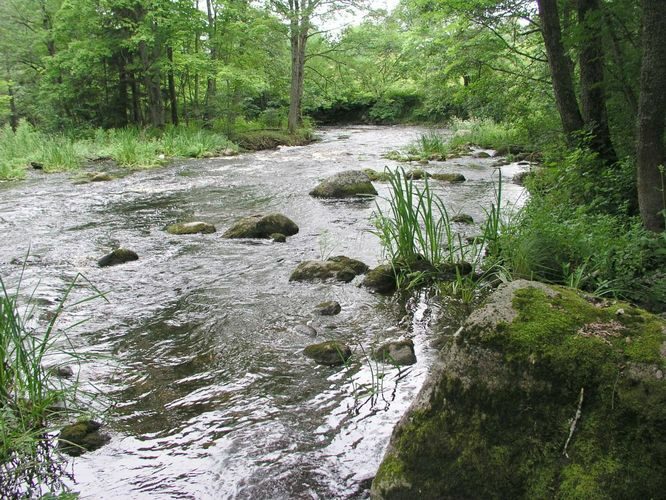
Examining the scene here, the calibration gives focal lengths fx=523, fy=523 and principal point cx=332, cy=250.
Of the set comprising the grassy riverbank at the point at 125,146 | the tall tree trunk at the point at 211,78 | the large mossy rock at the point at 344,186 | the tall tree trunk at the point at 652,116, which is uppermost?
the tall tree trunk at the point at 211,78

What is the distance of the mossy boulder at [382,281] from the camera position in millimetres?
5562

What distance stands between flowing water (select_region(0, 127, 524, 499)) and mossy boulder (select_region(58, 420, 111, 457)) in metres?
0.07

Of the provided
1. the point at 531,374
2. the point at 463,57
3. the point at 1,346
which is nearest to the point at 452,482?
the point at 531,374

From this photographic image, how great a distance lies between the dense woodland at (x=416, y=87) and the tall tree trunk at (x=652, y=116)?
0.01 metres

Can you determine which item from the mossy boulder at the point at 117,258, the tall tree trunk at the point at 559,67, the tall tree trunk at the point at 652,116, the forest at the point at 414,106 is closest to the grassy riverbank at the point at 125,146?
the forest at the point at 414,106

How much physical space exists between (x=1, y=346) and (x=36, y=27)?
28162mm

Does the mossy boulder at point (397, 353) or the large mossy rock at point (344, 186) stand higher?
the large mossy rock at point (344, 186)

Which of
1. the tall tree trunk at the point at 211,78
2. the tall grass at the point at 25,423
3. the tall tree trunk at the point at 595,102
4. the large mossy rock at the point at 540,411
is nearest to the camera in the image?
the large mossy rock at the point at 540,411

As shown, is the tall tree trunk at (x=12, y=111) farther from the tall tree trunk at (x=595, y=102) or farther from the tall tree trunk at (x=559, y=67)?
the tall tree trunk at (x=595, y=102)

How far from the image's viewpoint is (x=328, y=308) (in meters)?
5.00

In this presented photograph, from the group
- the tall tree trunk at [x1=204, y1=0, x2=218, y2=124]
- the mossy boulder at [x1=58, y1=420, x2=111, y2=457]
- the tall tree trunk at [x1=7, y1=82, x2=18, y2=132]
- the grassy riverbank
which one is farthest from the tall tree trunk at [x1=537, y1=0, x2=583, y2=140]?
the tall tree trunk at [x1=7, y1=82, x2=18, y2=132]

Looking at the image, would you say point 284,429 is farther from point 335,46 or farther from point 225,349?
point 335,46

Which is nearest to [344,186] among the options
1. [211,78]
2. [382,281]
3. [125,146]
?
[382,281]

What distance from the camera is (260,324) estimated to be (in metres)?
4.82
